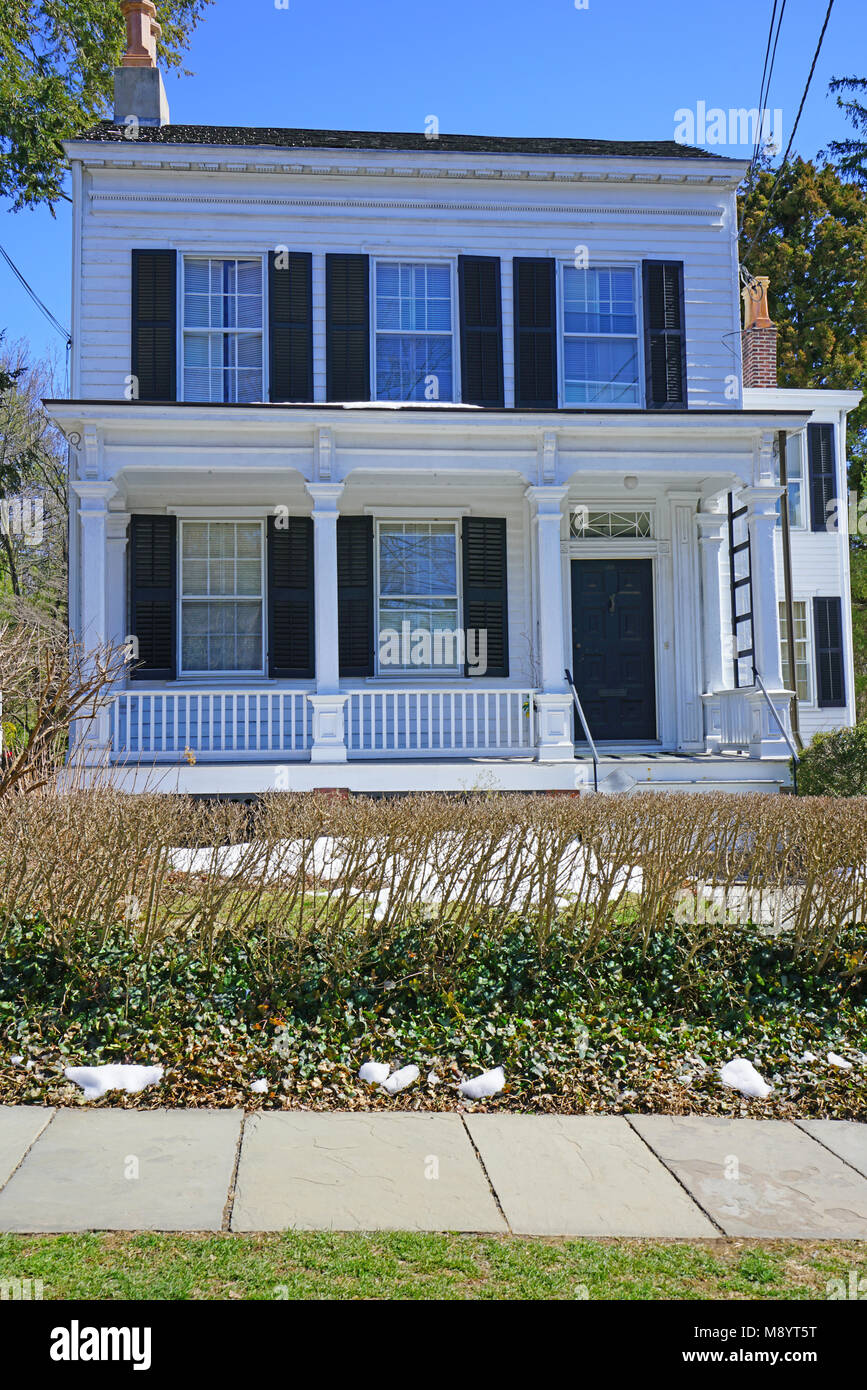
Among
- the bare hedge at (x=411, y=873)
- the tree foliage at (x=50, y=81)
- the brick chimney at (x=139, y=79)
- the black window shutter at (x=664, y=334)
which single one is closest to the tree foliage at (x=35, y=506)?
the tree foliage at (x=50, y=81)

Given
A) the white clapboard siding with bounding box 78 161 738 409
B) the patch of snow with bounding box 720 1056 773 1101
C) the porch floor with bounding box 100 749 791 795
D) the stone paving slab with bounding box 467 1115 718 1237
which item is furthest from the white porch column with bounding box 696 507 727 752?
the stone paving slab with bounding box 467 1115 718 1237

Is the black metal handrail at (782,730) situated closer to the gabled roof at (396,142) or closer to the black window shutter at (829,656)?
the black window shutter at (829,656)

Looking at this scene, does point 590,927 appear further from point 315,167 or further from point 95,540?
point 315,167

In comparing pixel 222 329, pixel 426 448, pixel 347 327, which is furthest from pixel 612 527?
pixel 222 329

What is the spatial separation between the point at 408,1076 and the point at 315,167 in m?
11.8

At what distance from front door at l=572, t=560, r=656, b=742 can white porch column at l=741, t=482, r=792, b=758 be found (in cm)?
182

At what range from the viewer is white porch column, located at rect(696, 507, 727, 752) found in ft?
46.9

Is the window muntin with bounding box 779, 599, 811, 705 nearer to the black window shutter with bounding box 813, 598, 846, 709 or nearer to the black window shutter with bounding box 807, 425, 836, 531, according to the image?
the black window shutter with bounding box 813, 598, 846, 709

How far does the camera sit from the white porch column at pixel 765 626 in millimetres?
12422

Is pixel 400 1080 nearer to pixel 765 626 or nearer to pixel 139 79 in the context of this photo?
pixel 765 626

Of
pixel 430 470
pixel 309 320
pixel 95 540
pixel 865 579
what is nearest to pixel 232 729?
pixel 95 540

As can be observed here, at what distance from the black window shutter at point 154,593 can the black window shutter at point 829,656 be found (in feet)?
30.3

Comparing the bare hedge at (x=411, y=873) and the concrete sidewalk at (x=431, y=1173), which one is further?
the bare hedge at (x=411, y=873)

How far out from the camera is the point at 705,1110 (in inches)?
187
